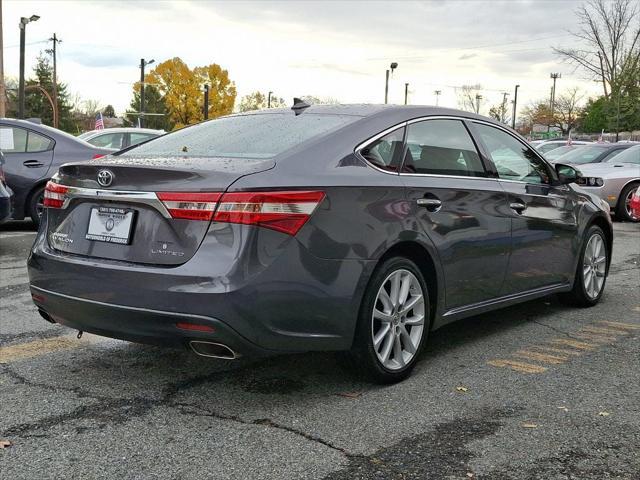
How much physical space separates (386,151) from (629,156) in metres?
12.4

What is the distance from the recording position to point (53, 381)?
12.7 ft

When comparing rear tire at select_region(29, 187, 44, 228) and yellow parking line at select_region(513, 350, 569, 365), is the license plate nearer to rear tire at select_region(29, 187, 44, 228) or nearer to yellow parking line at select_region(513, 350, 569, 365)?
yellow parking line at select_region(513, 350, 569, 365)

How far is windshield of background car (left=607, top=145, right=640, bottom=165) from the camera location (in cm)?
1471

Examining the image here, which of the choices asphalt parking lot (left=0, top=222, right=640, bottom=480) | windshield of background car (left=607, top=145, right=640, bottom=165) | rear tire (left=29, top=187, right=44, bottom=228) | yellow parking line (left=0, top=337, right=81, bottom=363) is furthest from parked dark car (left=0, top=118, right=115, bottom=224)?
windshield of background car (left=607, top=145, right=640, bottom=165)

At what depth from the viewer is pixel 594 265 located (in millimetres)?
6074

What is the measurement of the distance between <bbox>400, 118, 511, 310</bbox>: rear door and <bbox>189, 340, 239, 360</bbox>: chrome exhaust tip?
1314 millimetres

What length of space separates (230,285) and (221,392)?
0.80 metres

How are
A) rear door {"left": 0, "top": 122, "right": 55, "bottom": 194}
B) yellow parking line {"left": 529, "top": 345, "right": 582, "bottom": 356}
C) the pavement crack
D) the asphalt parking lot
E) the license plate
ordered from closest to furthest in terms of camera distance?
the asphalt parking lot < the pavement crack < the license plate < yellow parking line {"left": 529, "top": 345, "right": 582, "bottom": 356} < rear door {"left": 0, "top": 122, "right": 55, "bottom": 194}

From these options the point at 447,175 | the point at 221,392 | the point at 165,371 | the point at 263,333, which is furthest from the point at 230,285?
the point at 447,175

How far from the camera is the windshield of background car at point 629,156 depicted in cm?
1471

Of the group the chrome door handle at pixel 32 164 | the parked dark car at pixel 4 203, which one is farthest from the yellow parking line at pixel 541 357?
the chrome door handle at pixel 32 164

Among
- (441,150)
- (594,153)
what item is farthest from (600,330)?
(594,153)

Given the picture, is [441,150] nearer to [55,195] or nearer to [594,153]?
[55,195]

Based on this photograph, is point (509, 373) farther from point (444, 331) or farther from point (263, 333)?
point (263, 333)
